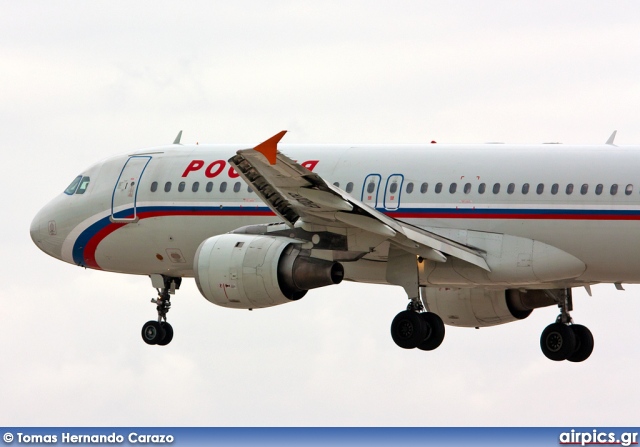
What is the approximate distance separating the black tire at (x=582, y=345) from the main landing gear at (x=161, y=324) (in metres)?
10.1

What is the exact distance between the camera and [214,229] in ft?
128

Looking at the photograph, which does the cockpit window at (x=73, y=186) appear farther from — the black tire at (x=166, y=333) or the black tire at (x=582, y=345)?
the black tire at (x=582, y=345)

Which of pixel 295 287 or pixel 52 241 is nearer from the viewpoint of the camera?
pixel 295 287

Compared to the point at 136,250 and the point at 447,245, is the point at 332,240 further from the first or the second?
the point at 136,250

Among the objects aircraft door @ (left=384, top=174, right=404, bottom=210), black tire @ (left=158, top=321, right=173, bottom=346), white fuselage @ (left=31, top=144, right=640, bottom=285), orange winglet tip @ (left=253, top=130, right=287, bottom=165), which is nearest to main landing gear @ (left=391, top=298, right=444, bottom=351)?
white fuselage @ (left=31, top=144, right=640, bottom=285)

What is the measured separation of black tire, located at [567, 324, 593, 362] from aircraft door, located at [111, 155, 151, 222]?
36.9ft

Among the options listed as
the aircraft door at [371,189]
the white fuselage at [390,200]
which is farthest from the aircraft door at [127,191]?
the aircraft door at [371,189]

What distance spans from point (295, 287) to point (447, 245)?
3.53 metres

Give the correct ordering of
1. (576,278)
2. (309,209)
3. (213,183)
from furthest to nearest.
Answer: (213,183) < (576,278) < (309,209)

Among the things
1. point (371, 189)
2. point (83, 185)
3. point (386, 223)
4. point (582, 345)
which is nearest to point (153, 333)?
point (83, 185)

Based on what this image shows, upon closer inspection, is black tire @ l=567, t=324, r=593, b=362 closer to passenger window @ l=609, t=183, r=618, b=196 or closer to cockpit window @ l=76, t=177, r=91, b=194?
passenger window @ l=609, t=183, r=618, b=196

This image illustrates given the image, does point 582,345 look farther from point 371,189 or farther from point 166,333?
point 166,333

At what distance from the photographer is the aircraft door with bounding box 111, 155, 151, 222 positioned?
40188mm

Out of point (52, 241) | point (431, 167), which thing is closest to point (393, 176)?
point (431, 167)
